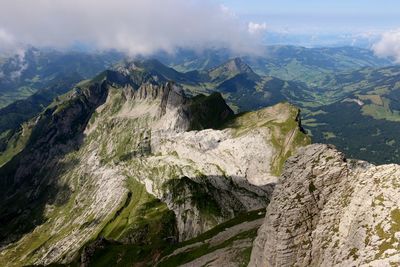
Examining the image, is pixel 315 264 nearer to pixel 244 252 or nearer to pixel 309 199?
pixel 309 199

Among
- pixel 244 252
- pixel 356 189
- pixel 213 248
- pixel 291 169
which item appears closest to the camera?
pixel 356 189

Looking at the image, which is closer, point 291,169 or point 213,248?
point 291,169

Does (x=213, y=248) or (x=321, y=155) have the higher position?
(x=321, y=155)

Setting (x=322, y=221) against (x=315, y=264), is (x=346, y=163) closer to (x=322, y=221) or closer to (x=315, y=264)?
(x=322, y=221)

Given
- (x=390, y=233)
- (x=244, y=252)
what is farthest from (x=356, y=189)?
(x=244, y=252)

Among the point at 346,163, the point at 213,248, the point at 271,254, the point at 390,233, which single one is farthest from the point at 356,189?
the point at 213,248

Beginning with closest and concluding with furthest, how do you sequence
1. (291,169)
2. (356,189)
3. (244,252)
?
(356,189) < (291,169) < (244,252)

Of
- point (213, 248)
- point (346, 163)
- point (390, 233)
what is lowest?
point (213, 248)
